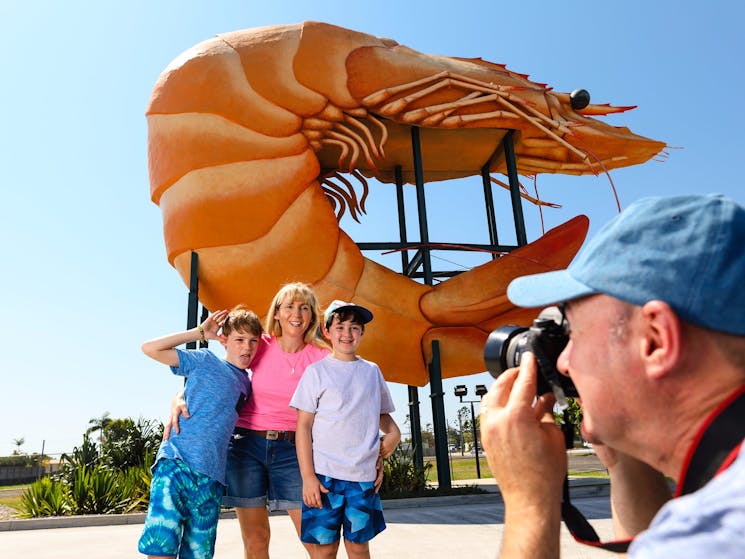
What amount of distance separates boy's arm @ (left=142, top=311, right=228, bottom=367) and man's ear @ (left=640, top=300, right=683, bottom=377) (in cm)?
243

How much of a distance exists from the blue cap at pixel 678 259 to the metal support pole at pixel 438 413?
22.2 feet

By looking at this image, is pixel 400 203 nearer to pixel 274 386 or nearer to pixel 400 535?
pixel 400 535

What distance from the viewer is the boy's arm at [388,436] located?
2.66 m

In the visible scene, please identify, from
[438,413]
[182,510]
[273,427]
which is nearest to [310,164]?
[438,413]

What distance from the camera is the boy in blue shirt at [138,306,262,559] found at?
2.44 m

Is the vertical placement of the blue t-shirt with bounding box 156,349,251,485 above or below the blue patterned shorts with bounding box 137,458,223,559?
above

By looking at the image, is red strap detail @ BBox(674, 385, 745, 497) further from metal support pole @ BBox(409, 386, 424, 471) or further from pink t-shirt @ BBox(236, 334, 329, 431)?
metal support pole @ BBox(409, 386, 424, 471)

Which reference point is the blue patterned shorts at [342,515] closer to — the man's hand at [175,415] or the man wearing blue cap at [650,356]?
the man's hand at [175,415]

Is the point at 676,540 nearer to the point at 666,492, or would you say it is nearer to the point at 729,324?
the point at 729,324

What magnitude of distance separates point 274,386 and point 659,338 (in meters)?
2.40

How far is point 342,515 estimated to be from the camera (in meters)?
2.49

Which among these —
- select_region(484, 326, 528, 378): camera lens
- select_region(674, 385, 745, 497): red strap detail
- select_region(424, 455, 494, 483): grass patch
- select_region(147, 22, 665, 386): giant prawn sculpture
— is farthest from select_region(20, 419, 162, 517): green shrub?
select_region(674, 385, 745, 497): red strap detail

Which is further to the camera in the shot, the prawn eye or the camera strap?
the prawn eye

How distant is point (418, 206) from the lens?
828 cm
